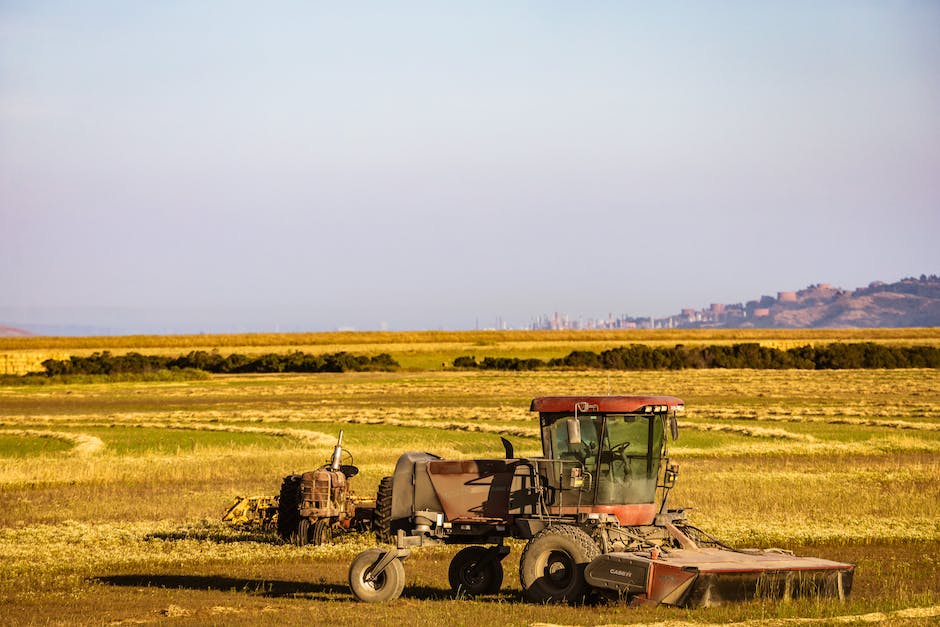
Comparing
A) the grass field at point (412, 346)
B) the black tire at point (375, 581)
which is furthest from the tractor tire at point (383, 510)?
the grass field at point (412, 346)

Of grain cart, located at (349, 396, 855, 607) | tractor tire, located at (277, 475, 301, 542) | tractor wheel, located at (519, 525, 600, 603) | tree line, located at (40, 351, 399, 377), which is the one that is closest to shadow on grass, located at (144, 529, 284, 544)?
tractor tire, located at (277, 475, 301, 542)

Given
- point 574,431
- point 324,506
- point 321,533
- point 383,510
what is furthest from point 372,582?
point 321,533

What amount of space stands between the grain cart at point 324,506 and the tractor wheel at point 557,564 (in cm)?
704

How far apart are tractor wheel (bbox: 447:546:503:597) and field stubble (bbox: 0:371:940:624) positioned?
296 mm

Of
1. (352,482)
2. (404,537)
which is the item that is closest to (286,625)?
(404,537)

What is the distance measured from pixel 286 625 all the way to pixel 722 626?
5.86m

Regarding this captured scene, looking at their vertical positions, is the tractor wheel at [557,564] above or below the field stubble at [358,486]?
above

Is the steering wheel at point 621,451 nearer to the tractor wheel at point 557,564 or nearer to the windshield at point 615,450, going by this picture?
the windshield at point 615,450

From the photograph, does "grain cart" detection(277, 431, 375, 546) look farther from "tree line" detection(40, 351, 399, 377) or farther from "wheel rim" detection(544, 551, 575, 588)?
"tree line" detection(40, 351, 399, 377)

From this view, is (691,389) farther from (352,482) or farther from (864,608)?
(864,608)

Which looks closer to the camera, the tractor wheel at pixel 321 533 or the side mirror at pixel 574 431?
the side mirror at pixel 574 431

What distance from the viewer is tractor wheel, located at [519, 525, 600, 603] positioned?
1769 cm

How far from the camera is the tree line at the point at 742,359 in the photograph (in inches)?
4727

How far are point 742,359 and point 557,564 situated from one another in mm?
108842
